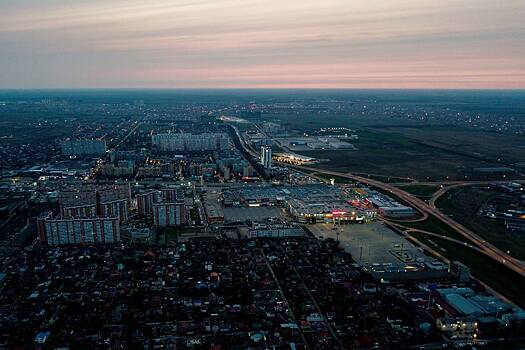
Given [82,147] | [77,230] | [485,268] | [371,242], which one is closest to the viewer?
[485,268]

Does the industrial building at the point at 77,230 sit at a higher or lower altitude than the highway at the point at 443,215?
higher

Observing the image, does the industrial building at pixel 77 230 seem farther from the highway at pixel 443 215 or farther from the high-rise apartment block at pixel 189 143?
the high-rise apartment block at pixel 189 143

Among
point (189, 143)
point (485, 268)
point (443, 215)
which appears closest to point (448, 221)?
point (443, 215)

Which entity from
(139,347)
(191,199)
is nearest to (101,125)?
(191,199)

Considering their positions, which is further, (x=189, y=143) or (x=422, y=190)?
(x=189, y=143)

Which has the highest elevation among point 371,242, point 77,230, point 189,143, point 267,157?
point 267,157

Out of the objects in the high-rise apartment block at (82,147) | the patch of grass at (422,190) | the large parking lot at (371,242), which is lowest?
the large parking lot at (371,242)

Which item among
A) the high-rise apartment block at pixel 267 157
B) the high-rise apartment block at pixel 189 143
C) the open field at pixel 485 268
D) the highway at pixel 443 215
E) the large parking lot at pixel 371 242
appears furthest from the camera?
→ the high-rise apartment block at pixel 189 143

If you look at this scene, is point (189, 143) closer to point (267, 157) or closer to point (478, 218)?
point (267, 157)

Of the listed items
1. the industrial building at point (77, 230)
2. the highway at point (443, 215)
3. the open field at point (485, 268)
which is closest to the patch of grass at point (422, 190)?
the highway at point (443, 215)

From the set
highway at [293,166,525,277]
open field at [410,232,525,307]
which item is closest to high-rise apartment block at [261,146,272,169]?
highway at [293,166,525,277]
